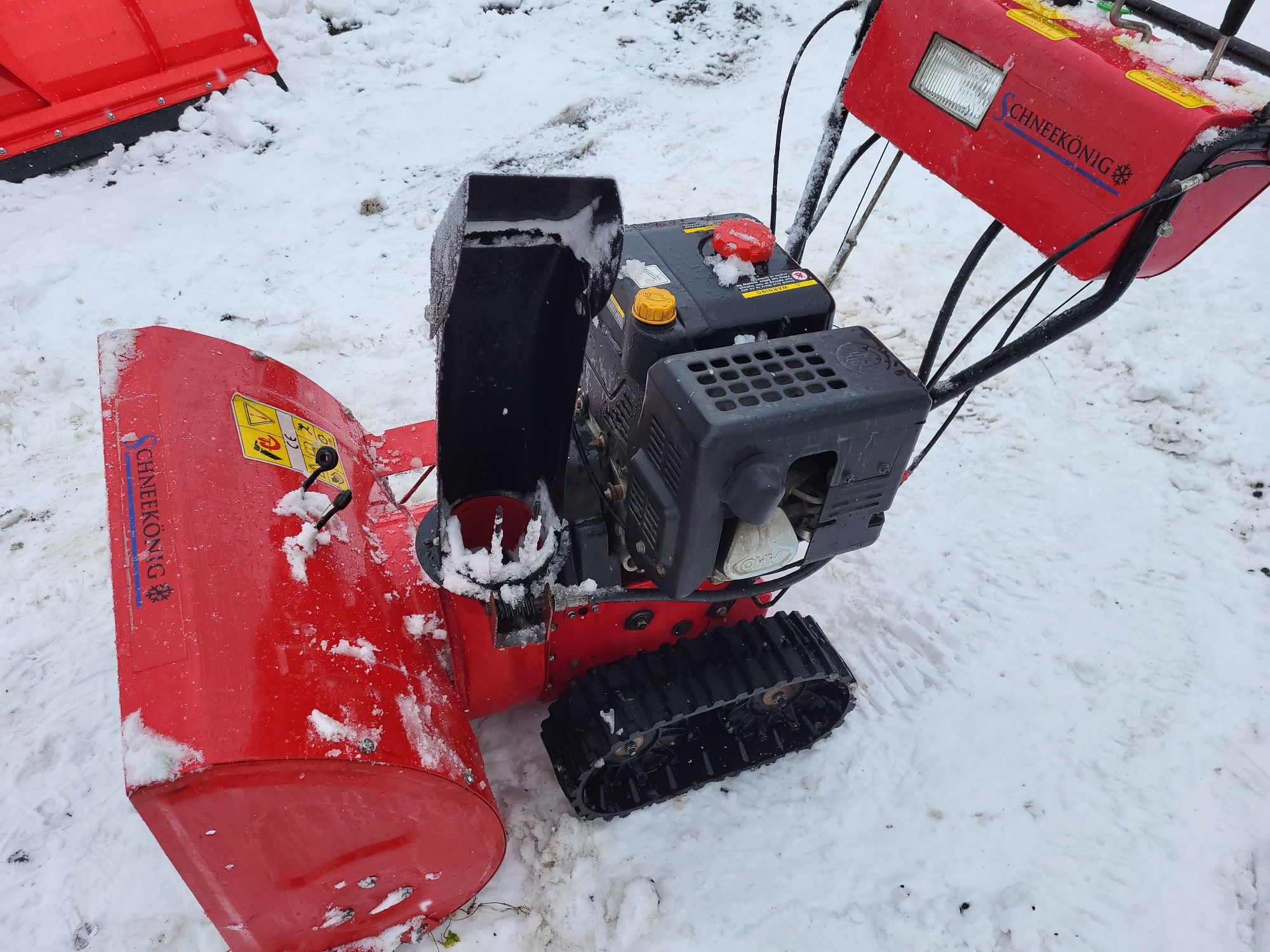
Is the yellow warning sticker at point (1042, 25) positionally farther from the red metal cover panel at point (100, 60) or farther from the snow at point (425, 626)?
the red metal cover panel at point (100, 60)

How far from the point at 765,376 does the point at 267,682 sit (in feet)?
3.78

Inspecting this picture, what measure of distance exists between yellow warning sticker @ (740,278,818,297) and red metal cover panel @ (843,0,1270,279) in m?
0.41

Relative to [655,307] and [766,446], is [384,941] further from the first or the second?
[655,307]

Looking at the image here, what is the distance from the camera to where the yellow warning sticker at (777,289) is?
1930 millimetres

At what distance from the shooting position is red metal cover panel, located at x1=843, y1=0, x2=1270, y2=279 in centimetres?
146

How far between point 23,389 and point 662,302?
3.20 meters

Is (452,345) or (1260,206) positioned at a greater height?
(452,345)

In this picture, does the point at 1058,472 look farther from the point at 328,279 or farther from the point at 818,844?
the point at 328,279

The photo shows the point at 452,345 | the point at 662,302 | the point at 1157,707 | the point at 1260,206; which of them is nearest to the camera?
the point at 452,345

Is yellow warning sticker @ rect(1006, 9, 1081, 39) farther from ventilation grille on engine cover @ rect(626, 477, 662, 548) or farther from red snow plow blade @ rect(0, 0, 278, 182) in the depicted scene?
red snow plow blade @ rect(0, 0, 278, 182)

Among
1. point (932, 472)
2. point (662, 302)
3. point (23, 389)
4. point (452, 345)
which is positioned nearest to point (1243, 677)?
point (932, 472)

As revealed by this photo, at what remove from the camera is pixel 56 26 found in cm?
418

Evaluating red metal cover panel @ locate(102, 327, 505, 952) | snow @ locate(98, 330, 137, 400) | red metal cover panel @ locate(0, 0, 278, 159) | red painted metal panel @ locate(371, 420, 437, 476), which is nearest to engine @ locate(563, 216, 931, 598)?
red metal cover panel @ locate(102, 327, 505, 952)

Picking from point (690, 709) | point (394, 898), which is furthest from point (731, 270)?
point (394, 898)
